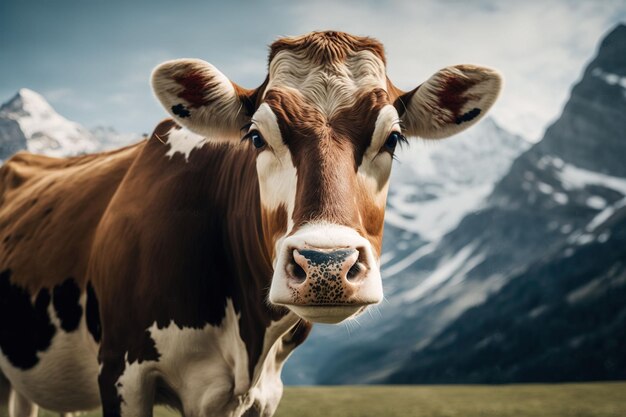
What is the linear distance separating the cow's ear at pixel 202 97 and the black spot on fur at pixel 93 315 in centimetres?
193

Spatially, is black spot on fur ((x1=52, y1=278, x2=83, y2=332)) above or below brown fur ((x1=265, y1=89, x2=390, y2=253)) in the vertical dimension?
below

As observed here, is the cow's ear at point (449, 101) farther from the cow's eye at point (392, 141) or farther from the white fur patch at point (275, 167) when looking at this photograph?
the white fur patch at point (275, 167)

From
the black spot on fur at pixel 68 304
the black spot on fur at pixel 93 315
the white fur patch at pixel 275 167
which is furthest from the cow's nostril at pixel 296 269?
the black spot on fur at pixel 68 304

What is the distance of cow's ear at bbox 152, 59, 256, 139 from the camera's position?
4.72 meters

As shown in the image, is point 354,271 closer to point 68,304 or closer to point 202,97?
point 202,97

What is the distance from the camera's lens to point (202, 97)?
4.82 meters

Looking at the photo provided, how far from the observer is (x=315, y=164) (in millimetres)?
3797

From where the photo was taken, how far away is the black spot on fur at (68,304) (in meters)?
5.96

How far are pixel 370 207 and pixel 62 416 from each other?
21.4 feet

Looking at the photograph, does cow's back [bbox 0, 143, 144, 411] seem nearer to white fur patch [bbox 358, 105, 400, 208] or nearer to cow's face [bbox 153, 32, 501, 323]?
cow's face [bbox 153, 32, 501, 323]

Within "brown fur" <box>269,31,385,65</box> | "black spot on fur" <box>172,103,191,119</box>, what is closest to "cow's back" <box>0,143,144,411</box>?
"black spot on fur" <box>172,103,191,119</box>

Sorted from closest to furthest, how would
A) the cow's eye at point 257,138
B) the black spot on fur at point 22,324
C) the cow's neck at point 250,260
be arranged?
the cow's eye at point 257,138 < the cow's neck at point 250,260 < the black spot on fur at point 22,324

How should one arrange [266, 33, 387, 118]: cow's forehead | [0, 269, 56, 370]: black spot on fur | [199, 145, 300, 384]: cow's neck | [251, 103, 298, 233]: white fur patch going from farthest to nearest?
[0, 269, 56, 370]: black spot on fur, [199, 145, 300, 384]: cow's neck, [266, 33, 387, 118]: cow's forehead, [251, 103, 298, 233]: white fur patch

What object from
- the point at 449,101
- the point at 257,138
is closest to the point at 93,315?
the point at 257,138
